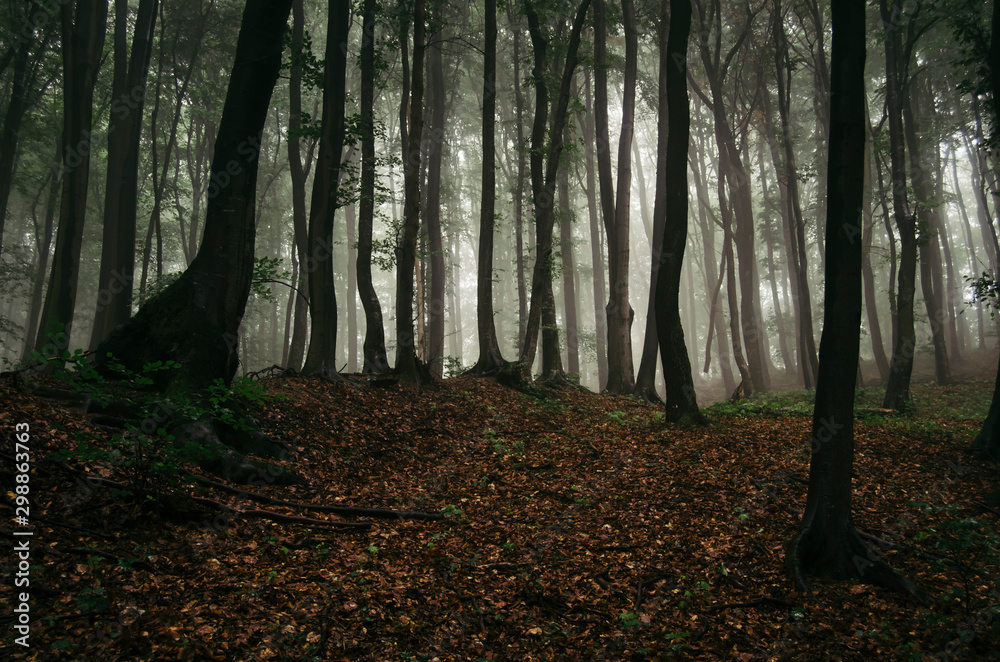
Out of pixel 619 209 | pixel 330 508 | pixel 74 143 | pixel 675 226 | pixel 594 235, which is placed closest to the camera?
pixel 330 508

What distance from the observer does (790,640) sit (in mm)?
3834

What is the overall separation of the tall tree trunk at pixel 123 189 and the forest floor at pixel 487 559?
7105mm

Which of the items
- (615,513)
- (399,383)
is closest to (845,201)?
(615,513)

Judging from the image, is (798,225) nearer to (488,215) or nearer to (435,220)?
(488,215)

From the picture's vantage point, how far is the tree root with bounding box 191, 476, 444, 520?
204 inches

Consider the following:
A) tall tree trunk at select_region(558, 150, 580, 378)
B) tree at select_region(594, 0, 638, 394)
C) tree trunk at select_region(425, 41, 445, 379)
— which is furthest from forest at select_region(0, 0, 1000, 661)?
tall tree trunk at select_region(558, 150, 580, 378)

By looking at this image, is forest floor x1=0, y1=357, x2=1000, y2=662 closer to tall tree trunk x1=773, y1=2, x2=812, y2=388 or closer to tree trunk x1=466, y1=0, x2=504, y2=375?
tree trunk x1=466, y1=0, x2=504, y2=375

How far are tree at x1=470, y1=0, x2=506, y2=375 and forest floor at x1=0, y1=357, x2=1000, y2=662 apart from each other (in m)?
5.88

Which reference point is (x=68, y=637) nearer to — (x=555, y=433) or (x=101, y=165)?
(x=555, y=433)

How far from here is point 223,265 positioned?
21.9 feet

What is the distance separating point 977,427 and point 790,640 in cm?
992

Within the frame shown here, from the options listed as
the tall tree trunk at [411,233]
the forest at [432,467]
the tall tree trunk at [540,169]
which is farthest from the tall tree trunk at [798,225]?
the tall tree trunk at [411,233]

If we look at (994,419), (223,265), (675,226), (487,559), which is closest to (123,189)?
(223,265)

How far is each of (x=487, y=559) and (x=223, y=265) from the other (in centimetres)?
479
